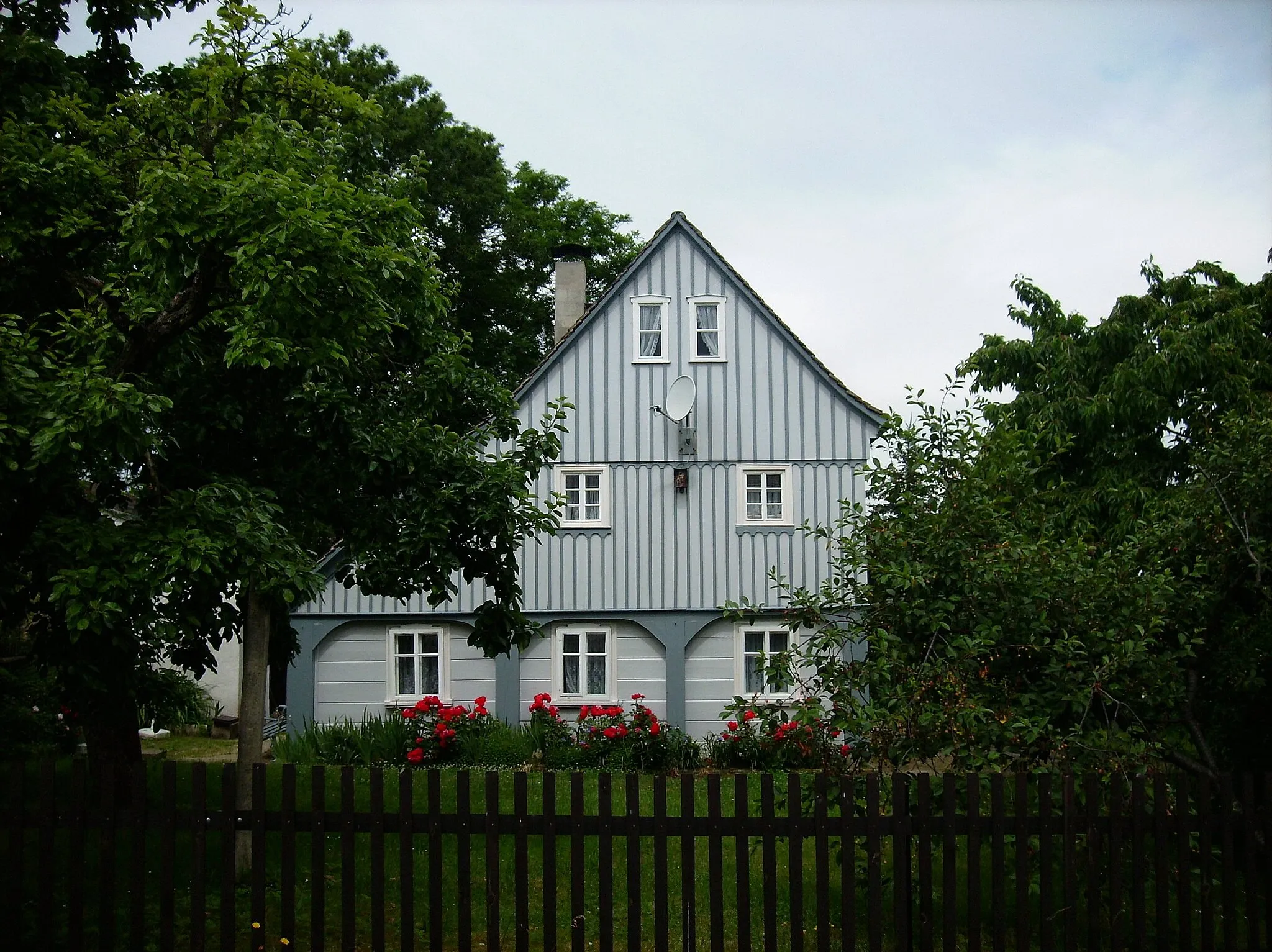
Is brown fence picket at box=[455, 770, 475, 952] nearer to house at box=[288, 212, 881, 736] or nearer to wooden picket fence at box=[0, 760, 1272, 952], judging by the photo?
wooden picket fence at box=[0, 760, 1272, 952]

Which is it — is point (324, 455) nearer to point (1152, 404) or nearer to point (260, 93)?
point (260, 93)

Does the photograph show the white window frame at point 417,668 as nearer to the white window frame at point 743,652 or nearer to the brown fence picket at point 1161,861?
the white window frame at point 743,652

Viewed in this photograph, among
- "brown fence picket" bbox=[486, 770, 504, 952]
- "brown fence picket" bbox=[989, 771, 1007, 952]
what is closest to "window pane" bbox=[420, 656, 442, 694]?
"brown fence picket" bbox=[486, 770, 504, 952]

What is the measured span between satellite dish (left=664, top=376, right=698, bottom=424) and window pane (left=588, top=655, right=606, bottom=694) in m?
4.37

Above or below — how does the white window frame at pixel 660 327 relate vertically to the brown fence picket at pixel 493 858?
above

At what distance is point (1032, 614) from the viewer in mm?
7844

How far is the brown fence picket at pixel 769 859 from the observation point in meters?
6.82

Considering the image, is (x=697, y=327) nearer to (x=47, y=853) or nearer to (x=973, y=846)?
(x=973, y=846)

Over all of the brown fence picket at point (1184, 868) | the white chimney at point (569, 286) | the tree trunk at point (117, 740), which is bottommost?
the brown fence picket at point (1184, 868)

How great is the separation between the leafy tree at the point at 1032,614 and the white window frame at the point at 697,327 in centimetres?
1004

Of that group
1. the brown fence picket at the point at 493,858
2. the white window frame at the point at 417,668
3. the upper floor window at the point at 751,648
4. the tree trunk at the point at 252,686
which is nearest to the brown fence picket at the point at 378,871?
the brown fence picket at the point at 493,858

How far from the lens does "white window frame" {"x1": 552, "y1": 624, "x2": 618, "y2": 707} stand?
19.5m

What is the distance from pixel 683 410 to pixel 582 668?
4757mm

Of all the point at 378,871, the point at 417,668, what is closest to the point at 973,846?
the point at 378,871
